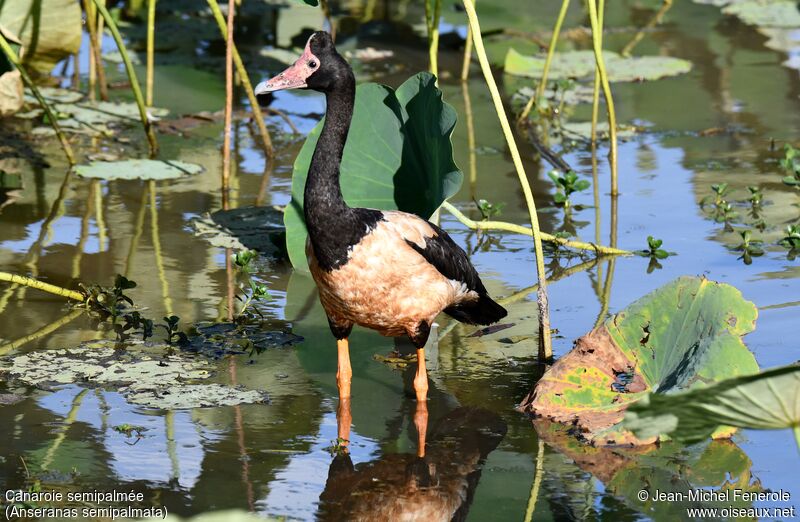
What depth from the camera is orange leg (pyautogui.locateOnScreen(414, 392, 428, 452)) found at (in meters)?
4.38

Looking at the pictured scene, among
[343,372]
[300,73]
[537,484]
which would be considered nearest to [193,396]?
[343,372]

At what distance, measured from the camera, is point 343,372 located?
15.8 feet

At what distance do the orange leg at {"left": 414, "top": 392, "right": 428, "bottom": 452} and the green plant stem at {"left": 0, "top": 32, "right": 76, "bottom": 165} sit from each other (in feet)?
12.5

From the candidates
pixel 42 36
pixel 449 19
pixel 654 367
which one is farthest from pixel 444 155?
pixel 449 19

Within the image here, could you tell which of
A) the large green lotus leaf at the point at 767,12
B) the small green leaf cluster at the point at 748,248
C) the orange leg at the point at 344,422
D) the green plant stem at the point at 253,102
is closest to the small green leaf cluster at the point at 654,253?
the small green leaf cluster at the point at 748,248

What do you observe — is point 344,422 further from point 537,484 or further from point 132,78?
point 132,78

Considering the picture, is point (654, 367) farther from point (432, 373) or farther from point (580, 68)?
point (580, 68)

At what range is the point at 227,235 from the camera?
6848 mm

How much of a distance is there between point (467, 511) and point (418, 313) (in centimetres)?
109

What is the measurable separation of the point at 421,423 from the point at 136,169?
3934mm

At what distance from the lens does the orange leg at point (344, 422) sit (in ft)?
14.2

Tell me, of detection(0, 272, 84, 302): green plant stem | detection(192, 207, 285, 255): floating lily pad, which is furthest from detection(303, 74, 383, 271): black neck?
detection(192, 207, 285, 255): floating lily pad

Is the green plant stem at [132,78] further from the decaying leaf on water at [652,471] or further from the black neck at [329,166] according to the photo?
the decaying leaf on water at [652,471]

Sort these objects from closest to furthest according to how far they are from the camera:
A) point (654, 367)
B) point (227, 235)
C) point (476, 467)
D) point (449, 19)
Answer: point (476, 467) → point (654, 367) → point (227, 235) → point (449, 19)
